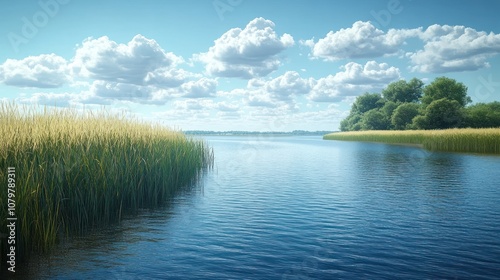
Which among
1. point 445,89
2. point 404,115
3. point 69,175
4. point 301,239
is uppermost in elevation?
point 445,89

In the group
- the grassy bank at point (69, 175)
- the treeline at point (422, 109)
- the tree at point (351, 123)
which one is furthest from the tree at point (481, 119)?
the grassy bank at point (69, 175)

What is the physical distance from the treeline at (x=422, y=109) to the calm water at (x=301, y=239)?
239ft

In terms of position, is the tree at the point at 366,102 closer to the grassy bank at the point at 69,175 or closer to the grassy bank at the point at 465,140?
the grassy bank at the point at 465,140

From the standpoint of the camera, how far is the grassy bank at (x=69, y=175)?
9.23 metres

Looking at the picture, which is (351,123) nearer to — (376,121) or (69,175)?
(376,121)

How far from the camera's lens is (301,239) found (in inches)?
442

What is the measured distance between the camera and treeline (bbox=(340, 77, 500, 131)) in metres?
85.7

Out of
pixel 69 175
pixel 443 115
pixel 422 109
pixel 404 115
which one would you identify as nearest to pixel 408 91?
pixel 404 115

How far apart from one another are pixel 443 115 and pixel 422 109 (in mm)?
11426

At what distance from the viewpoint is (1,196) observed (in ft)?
28.2

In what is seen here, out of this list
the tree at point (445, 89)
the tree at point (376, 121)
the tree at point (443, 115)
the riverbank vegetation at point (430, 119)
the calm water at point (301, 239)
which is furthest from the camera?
the tree at point (376, 121)

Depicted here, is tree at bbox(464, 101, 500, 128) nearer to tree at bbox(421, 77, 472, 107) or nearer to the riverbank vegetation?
the riverbank vegetation

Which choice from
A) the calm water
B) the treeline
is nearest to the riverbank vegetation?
the treeline

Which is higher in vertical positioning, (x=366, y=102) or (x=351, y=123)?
(x=366, y=102)
